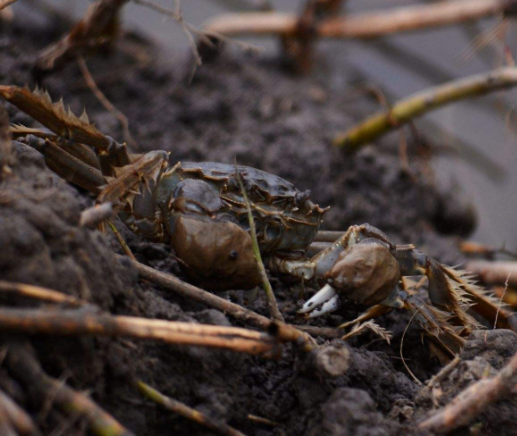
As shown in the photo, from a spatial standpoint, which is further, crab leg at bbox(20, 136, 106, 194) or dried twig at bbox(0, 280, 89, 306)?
crab leg at bbox(20, 136, 106, 194)

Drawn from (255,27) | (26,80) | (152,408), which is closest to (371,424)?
(152,408)

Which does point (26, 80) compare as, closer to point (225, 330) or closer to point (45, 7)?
point (45, 7)

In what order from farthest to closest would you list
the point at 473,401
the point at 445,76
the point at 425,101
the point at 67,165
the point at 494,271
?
the point at 445,76
the point at 425,101
the point at 494,271
the point at 67,165
the point at 473,401

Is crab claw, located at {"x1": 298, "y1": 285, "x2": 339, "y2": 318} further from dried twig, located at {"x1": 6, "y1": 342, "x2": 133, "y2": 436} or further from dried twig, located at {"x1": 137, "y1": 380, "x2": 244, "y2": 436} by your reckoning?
dried twig, located at {"x1": 6, "y1": 342, "x2": 133, "y2": 436}

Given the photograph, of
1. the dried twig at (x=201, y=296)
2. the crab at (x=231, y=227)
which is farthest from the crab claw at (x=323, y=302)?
the dried twig at (x=201, y=296)

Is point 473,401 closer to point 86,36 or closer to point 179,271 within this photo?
point 179,271

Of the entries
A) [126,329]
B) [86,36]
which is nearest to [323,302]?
[126,329]

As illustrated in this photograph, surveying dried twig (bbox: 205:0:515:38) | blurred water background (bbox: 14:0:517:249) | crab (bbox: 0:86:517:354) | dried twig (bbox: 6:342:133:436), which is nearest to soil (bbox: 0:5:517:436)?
dried twig (bbox: 6:342:133:436)
